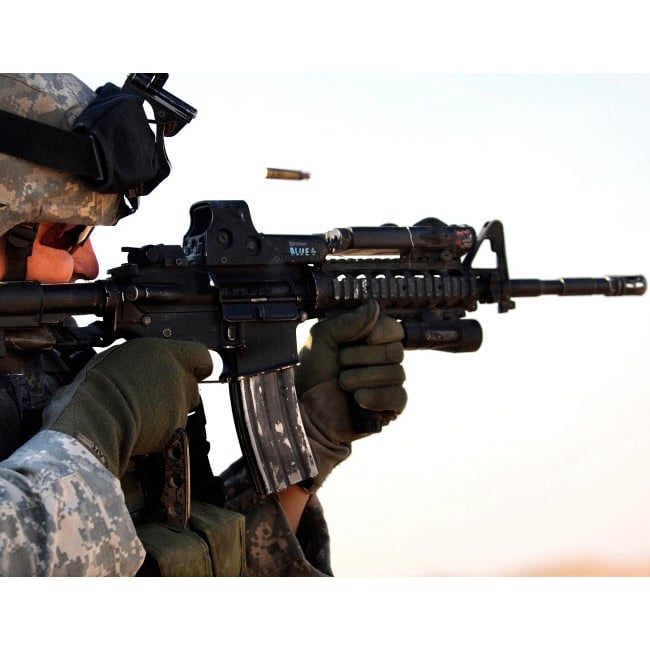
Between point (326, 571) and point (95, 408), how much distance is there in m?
1.89

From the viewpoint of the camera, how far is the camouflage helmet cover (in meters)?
3.60

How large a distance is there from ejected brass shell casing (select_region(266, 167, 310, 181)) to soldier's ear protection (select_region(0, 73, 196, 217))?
170 cm

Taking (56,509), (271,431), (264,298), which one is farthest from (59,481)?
(264,298)

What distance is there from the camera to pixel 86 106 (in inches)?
153

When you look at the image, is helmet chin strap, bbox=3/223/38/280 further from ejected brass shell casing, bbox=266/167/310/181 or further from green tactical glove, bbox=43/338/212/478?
ejected brass shell casing, bbox=266/167/310/181

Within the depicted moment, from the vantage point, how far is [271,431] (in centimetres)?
475

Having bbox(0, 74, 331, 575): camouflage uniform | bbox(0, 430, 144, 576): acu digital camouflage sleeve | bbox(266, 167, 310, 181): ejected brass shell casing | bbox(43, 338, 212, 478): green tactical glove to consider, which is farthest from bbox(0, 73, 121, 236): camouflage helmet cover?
bbox(266, 167, 310, 181): ejected brass shell casing

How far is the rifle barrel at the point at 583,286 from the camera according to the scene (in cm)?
565

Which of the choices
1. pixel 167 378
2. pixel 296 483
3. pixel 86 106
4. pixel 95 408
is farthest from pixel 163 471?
pixel 86 106

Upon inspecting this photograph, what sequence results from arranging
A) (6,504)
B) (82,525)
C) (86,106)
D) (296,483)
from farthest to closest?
1. (296,483)
2. (86,106)
3. (82,525)
4. (6,504)

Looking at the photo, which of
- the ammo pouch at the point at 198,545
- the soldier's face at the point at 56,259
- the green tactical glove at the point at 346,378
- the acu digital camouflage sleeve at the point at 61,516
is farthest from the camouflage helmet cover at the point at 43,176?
the green tactical glove at the point at 346,378

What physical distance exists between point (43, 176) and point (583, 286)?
3.36 m

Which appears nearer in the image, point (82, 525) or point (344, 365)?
point (82, 525)

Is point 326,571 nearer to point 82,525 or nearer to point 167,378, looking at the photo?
point 167,378
